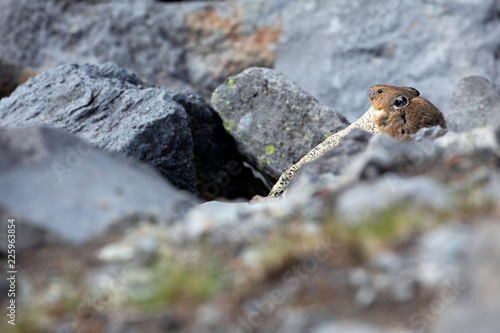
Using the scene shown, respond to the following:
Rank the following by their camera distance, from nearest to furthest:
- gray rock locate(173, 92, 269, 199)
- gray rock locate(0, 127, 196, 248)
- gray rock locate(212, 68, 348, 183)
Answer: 1. gray rock locate(0, 127, 196, 248)
2. gray rock locate(212, 68, 348, 183)
3. gray rock locate(173, 92, 269, 199)

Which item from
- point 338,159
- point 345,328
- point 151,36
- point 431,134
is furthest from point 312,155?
point 151,36

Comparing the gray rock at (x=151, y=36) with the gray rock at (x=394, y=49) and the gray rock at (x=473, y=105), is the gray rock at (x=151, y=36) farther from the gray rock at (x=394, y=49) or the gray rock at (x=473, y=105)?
the gray rock at (x=473, y=105)

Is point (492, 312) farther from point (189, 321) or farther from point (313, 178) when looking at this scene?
point (313, 178)

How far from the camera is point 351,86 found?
31.1 feet

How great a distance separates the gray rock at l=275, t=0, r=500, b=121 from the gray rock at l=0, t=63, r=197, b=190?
3388 mm

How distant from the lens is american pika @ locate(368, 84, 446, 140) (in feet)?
21.0

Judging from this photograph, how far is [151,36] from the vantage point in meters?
10.7

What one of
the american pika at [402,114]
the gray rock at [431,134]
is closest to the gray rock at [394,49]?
the american pika at [402,114]

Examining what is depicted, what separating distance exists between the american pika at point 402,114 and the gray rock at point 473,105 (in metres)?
0.43

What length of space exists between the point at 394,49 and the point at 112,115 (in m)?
4.93

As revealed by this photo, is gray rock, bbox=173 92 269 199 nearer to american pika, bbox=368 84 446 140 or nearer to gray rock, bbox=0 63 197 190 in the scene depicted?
gray rock, bbox=0 63 197 190

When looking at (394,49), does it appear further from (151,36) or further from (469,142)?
(469,142)

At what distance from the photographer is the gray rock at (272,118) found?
7.54 metres

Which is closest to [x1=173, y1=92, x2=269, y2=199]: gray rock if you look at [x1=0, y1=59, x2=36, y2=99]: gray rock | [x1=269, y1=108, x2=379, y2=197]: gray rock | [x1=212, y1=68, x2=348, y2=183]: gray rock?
[x1=212, y1=68, x2=348, y2=183]: gray rock
